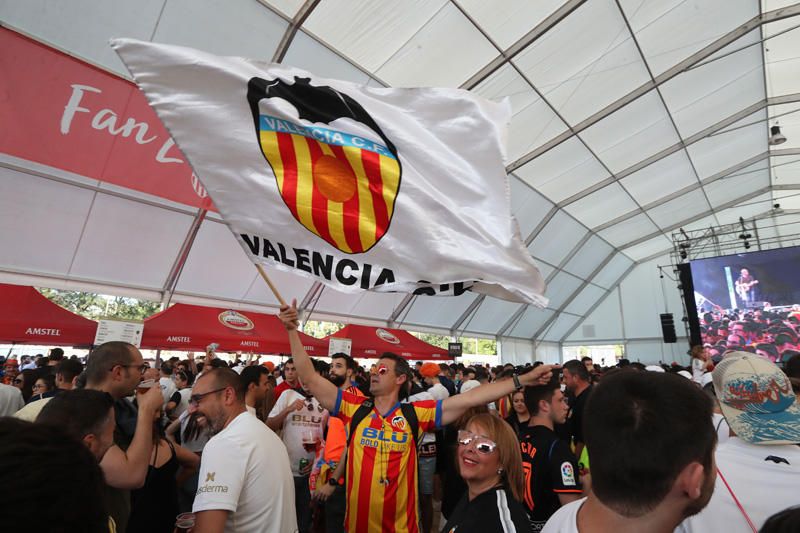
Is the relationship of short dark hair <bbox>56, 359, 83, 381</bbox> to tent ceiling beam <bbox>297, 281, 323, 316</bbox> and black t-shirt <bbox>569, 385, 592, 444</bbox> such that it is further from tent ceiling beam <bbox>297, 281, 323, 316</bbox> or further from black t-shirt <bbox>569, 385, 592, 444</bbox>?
tent ceiling beam <bbox>297, 281, 323, 316</bbox>

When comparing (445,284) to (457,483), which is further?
(457,483)

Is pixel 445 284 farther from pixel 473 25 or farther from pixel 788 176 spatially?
pixel 788 176

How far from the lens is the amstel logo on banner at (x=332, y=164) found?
235cm

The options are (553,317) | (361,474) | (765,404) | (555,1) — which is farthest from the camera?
(553,317)

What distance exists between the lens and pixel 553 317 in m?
22.2

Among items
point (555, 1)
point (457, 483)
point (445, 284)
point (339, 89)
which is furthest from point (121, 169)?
point (555, 1)

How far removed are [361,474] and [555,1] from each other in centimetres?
877

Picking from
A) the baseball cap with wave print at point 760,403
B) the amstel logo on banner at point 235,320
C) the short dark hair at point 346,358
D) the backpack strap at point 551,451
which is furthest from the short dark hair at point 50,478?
the amstel logo on banner at point 235,320

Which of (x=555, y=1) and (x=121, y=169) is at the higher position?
(x=555, y=1)

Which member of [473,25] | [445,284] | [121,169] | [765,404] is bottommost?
[765,404]

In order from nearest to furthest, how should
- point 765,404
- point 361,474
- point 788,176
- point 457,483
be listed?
point 765,404
point 361,474
point 457,483
point 788,176

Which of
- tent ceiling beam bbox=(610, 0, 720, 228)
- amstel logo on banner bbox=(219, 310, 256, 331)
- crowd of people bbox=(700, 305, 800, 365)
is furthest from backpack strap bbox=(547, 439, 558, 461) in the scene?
crowd of people bbox=(700, 305, 800, 365)

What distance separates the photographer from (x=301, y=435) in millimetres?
3861

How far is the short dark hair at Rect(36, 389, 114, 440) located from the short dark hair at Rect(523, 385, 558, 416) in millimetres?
2203
